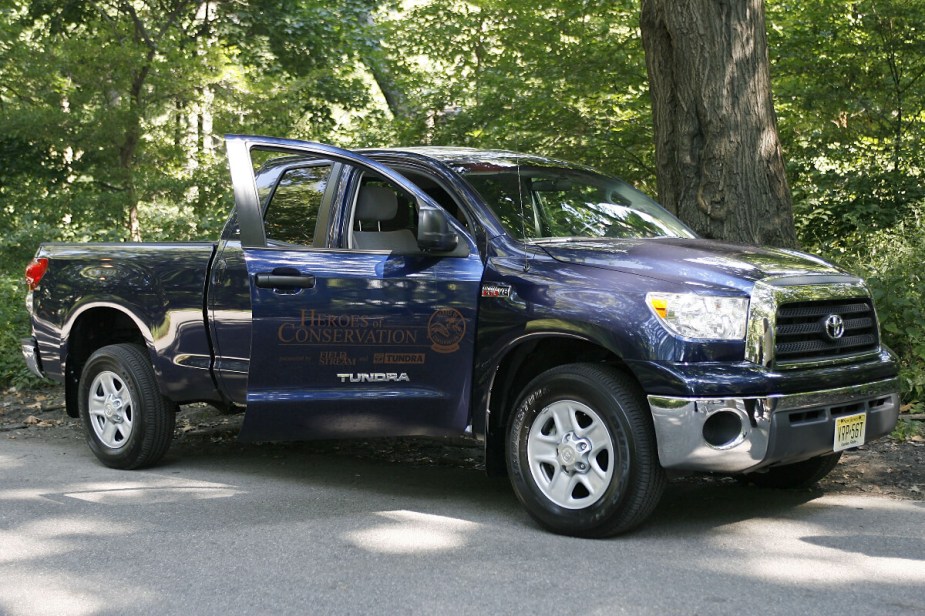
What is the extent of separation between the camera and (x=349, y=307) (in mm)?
5895

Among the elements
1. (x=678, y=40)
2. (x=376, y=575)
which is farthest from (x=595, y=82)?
(x=376, y=575)

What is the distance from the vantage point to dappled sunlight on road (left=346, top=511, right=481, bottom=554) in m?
5.03

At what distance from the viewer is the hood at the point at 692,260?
16.5 ft

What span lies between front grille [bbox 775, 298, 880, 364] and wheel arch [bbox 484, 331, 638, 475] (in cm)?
85

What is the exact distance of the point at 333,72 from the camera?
2228 cm

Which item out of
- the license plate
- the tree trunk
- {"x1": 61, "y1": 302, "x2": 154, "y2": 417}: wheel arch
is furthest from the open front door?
the tree trunk

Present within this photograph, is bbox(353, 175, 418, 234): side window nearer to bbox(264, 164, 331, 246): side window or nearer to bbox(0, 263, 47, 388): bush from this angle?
bbox(264, 164, 331, 246): side window

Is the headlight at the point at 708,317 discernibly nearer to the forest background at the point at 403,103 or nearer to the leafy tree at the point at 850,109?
the forest background at the point at 403,103

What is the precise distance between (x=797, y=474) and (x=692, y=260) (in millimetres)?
1687

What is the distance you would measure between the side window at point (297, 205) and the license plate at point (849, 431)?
9.59 feet

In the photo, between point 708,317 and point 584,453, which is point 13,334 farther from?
point 708,317

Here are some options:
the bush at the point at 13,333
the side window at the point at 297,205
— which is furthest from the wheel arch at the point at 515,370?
the bush at the point at 13,333

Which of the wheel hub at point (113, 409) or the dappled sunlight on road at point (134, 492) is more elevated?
the wheel hub at point (113, 409)

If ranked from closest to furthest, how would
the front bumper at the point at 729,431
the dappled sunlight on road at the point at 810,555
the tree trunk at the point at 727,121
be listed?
the dappled sunlight on road at the point at 810,555 < the front bumper at the point at 729,431 < the tree trunk at the point at 727,121
